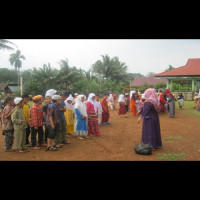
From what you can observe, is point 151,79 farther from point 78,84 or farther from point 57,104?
point 57,104

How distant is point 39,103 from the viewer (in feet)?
17.5

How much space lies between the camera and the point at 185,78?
21.3m

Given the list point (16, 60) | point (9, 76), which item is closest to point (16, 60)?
point (16, 60)

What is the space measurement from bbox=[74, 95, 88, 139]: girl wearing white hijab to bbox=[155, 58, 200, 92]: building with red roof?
55.7 ft

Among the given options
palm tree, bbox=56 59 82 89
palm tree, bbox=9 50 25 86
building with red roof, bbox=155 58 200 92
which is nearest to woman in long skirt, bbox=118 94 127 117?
A: building with red roof, bbox=155 58 200 92

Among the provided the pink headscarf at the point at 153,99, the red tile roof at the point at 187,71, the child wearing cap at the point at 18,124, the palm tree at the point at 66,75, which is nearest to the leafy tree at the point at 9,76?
the palm tree at the point at 66,75

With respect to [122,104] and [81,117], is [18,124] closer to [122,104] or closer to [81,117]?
[81,117]

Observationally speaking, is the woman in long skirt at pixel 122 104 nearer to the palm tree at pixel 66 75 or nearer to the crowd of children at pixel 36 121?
the crowd of children at pixel 36 121

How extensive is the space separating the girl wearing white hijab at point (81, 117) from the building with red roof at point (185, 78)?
55.7ft

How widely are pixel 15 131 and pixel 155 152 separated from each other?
367 cm

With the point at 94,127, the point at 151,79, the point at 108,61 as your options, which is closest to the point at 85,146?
the point at 94,127

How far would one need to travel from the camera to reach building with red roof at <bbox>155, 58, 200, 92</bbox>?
2075cm

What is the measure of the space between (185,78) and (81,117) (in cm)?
1841

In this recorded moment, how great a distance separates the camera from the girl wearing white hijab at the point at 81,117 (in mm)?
6210
